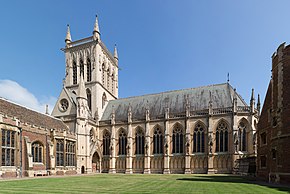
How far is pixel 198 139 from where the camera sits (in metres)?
39.4

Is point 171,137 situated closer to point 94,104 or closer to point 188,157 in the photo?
point 188,157

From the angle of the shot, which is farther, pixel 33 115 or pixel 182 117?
pixel 182 117

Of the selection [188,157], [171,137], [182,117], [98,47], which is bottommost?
[188,157]

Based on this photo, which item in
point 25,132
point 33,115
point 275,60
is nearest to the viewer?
point 275,60

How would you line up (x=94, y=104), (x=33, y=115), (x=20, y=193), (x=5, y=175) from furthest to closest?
(x=94, y=104), (x=33, y=115), (x=5, y=175), (x=20, y=193)

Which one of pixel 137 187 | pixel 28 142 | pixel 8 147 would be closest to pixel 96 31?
pixel 28 142

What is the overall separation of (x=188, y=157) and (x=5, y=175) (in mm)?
28016

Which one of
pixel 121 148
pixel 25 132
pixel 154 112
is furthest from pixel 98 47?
pixel 25 132

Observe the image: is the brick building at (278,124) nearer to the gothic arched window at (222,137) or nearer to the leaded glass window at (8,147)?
the gothic arched window at (222,137)

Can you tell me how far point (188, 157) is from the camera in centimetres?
3856

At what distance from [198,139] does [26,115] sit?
29663mm

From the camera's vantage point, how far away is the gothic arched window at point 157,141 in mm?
42281

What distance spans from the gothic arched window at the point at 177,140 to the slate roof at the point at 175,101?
12.6 feet

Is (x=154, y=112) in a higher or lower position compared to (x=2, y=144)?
higher
